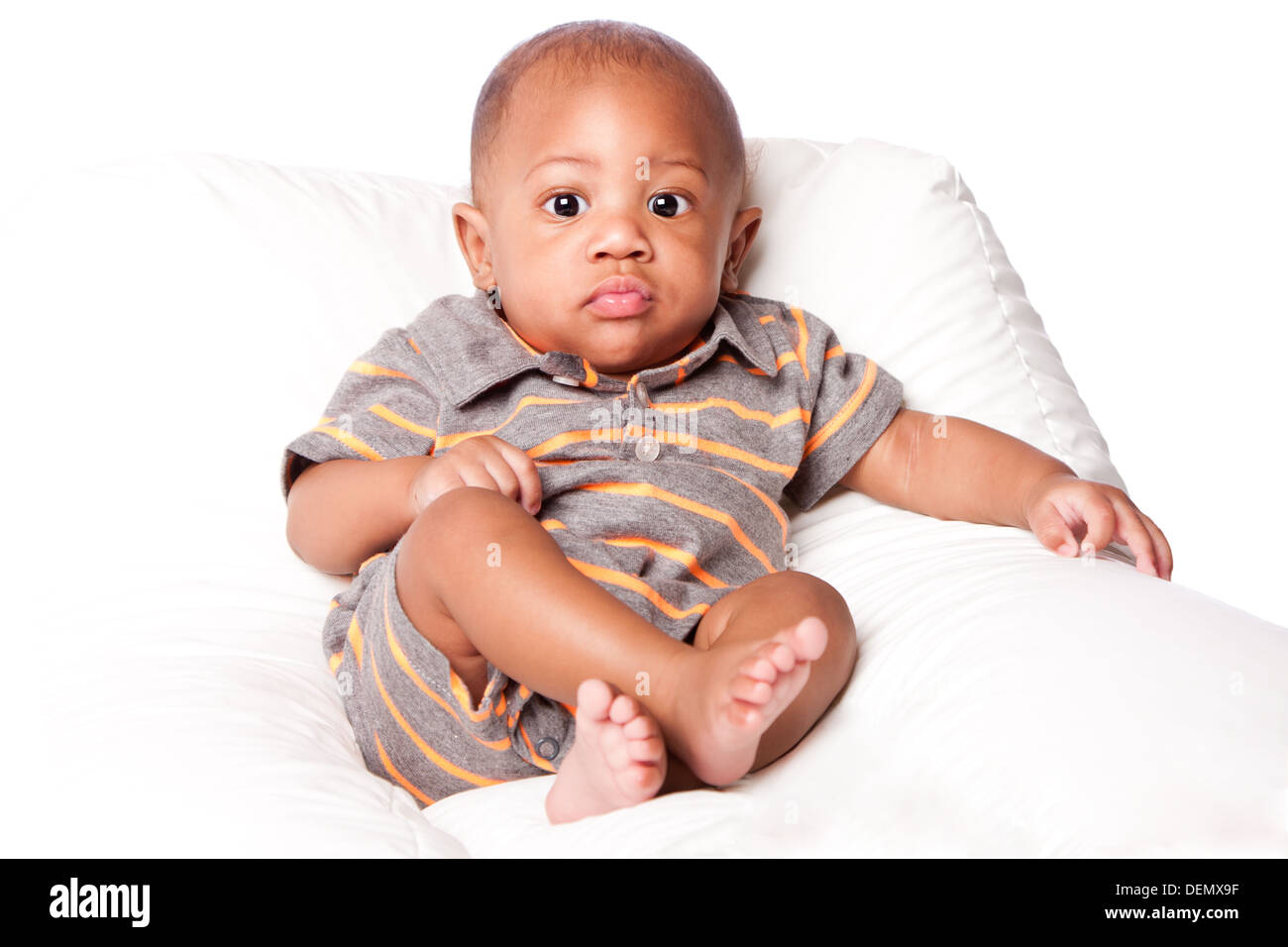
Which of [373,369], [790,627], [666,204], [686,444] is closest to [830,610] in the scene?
[790,627]

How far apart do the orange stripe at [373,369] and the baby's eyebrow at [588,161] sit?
0.29 meters

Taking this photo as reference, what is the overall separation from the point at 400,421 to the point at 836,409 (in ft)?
1.83

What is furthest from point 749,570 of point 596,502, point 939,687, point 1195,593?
Answer: point 1195,593

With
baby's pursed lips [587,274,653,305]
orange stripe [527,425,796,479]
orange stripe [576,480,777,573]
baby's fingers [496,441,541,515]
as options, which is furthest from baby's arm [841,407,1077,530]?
baby's fingers [496,441,541,515]

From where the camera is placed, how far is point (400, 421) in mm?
1614

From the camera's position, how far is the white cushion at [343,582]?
1125 mm

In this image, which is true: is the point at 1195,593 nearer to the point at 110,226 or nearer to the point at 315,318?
the point at 315,318

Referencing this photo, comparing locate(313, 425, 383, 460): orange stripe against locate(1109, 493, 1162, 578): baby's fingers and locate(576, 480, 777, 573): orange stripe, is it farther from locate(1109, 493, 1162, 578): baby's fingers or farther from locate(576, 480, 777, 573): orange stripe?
locate(1109, 493, 1162, 578): baby's fingers

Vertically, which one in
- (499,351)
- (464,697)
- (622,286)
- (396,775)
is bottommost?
(396,775)

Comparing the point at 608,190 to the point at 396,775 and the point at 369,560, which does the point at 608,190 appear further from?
the point at 396,775

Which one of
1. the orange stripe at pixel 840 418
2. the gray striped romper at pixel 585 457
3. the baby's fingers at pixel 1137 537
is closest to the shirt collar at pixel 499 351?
the gray striped romper at pixel 585 457

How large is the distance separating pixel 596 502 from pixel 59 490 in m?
0.73

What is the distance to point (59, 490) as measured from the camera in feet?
5.63
